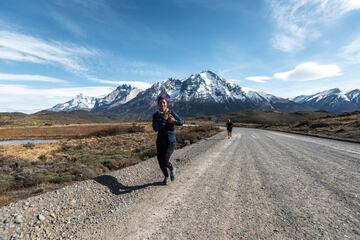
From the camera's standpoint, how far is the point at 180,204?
7.73 m

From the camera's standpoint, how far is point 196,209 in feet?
24.0

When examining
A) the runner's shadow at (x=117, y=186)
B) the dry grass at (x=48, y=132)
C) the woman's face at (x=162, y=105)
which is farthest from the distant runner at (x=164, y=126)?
the dry grass at (x=48, y=132)

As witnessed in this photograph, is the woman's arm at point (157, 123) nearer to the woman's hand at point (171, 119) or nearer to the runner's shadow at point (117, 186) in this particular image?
the woman's hand at point (171, 119)

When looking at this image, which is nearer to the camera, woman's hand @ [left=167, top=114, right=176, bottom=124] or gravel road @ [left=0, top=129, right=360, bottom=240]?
gravel road @ [left=0, top=129, right=360, bottom=240]

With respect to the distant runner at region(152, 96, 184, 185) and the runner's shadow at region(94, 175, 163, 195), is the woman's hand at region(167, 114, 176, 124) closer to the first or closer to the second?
the distant runner at region(152, 96, 184, 185)

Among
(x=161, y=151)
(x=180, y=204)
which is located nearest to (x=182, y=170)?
(x=161, y=151)

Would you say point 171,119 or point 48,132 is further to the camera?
point 48,132

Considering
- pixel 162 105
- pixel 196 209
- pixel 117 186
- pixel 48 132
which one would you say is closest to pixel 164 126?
pixel 162 105

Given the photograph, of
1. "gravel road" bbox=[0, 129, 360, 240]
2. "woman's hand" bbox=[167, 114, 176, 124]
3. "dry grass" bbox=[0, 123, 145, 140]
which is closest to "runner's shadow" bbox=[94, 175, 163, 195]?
"gravel road" bbox=[0, 129, 360, 240]

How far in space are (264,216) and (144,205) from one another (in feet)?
8.82

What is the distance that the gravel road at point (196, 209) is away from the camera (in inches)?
235

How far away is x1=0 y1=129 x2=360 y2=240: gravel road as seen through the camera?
5965mm

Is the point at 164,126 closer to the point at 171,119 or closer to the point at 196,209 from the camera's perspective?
the point at 171,119

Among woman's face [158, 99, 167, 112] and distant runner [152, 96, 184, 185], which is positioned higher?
woman's face [158, 99, 167, 112]
